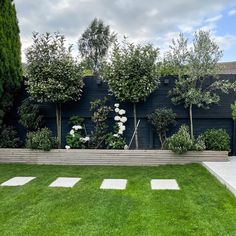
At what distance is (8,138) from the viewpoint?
31.0 feet

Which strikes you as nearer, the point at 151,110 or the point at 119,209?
the point at 119,209

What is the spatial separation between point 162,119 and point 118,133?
1.22m

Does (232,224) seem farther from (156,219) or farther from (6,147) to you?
(6,147)

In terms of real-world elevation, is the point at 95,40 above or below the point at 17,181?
above

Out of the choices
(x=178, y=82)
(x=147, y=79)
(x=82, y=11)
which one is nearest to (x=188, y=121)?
(x=178, y=82)

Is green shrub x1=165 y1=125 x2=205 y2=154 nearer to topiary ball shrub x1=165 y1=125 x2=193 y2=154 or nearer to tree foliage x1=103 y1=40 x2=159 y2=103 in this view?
topiary ball shrub x1=165 y1=125 x2=193 y2=154

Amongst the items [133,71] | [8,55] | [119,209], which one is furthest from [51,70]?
[119,209]

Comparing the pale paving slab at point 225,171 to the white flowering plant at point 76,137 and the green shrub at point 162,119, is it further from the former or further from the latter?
the white flowering plant at point 76,137

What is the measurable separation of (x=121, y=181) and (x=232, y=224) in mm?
2814

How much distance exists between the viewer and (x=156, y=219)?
4285mm

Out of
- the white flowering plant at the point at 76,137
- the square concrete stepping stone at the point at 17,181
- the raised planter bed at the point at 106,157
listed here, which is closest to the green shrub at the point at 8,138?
the raised planter bed at the point at 106,157

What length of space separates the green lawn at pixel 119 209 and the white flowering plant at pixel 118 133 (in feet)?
6.57

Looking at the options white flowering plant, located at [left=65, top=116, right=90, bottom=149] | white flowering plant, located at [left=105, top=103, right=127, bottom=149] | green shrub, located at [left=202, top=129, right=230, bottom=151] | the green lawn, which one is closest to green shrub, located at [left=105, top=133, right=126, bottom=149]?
white flowering plant, located at [left=105, top=103, right=127, bottom=149]

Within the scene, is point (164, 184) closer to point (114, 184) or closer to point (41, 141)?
point (114, 184)
